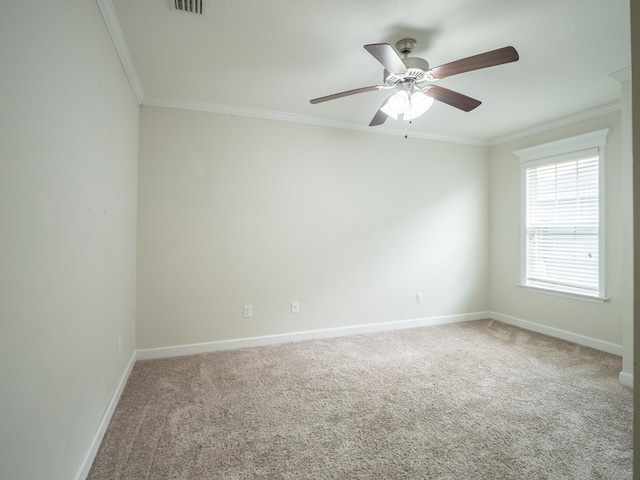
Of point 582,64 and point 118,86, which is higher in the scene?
point 582,64

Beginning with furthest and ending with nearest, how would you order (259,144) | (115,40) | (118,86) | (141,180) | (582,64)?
(259,144) → (141,180) → (582,64) → (118,86) → (115,40)

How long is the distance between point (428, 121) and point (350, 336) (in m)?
2.69

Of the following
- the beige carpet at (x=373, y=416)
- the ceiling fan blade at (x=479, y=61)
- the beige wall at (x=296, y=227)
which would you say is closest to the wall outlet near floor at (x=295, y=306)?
the beige wall at (x=296, y=227)

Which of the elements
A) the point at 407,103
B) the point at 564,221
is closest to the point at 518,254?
the point at 564,221

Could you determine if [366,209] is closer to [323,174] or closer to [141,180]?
[323,174]

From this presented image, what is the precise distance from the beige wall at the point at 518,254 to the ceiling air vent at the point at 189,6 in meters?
3.60

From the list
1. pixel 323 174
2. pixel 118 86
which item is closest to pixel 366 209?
pixel 323 174

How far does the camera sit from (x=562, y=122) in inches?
139

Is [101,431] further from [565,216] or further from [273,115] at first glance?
[565,216]

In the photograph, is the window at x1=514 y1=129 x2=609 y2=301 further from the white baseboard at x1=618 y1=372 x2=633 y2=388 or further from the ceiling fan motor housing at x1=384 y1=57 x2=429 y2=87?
the ceiling fan motor housing at x1=384 y1=57 x2=429 y2=87

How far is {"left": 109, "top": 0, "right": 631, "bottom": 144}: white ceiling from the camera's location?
1.83 metres

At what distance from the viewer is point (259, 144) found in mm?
3303

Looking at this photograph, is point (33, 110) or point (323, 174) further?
point (323, 174)

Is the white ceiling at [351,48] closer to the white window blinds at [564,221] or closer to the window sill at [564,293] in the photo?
the white window blinds at [564,221]
